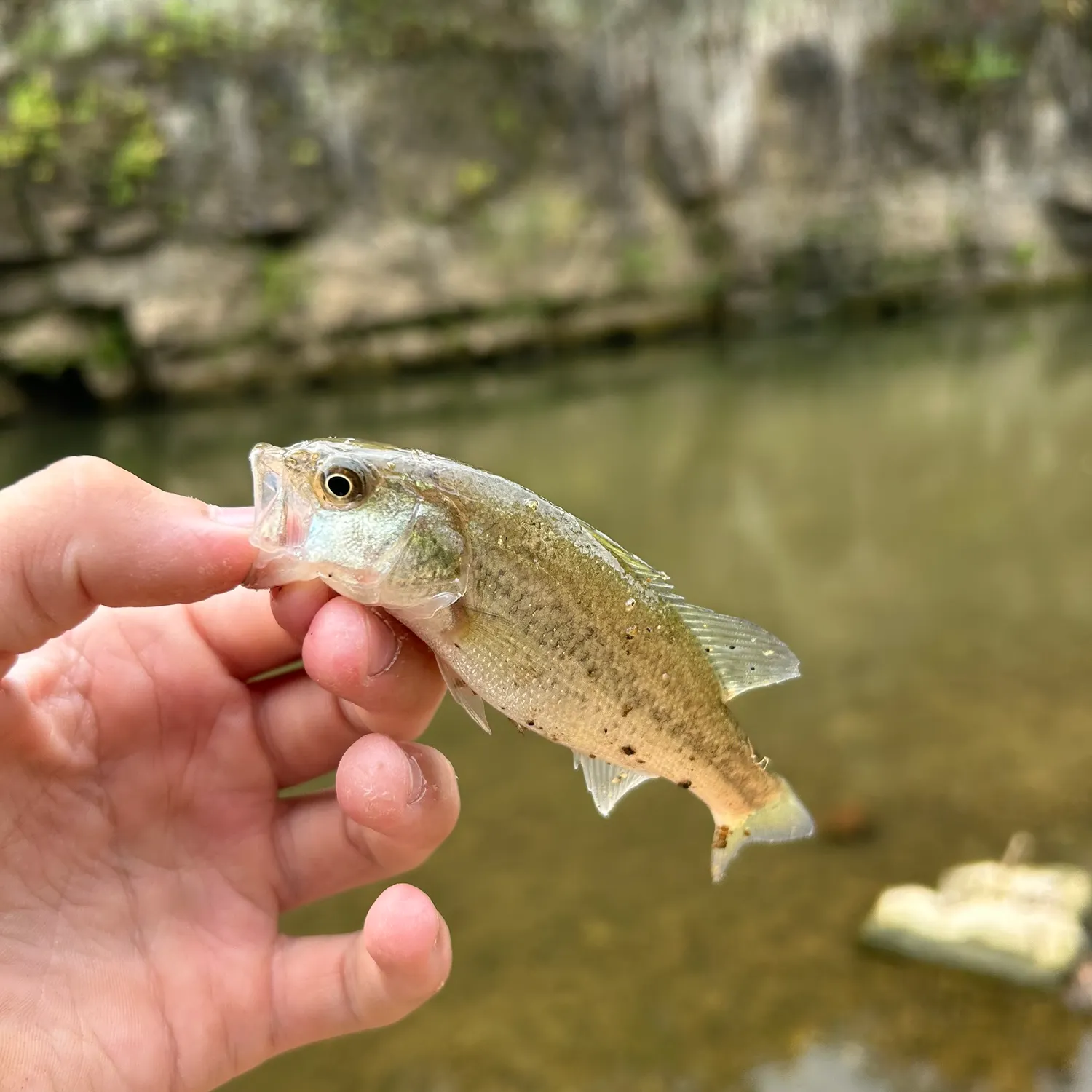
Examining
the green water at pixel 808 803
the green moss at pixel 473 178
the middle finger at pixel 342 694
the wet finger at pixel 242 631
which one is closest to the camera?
the middle finger at pixel 342 694

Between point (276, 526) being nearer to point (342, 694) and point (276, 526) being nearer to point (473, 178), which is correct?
point (342, 694)

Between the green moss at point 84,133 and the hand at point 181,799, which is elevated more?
the green moss at point 84,133

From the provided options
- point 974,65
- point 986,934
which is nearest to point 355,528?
point 986,934

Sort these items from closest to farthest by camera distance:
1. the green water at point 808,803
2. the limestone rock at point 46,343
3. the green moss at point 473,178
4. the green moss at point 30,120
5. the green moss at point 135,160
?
the green water at point 808,803
the green moss at point 30,120
the limestone rock at point 46,343
the green moss at point 135,160
the green moss at point 473,178

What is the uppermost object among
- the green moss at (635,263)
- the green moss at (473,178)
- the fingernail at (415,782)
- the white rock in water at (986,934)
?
the green moss at (473,178)

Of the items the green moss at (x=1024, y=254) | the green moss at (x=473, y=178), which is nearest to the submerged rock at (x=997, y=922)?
the green moss at (x=473, y=178)

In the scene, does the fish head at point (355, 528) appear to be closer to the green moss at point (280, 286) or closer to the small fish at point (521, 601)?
the small fish at point (521, 601)

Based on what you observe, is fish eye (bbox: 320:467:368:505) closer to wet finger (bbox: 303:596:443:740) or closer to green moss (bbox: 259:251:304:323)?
wet finger (bbox: 303:596:443:740)

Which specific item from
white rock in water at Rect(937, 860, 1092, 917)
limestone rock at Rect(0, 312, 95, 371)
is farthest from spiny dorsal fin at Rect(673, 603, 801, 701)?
limestone rock at Rect(0, 312, 95, 371)
